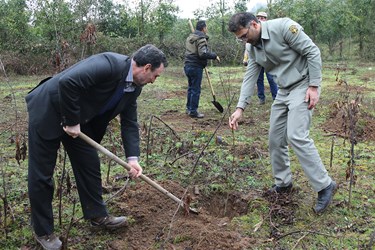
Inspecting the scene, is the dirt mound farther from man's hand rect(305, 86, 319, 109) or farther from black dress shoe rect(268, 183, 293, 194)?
man's hand rect(305, 86, 319, 109)

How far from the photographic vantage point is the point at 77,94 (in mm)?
2842

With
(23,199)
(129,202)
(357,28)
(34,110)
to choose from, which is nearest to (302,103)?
(129,202)

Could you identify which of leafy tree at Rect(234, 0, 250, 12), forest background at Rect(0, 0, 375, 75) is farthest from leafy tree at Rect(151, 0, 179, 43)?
leafy tree at Rect(234, 0, 250, 12)

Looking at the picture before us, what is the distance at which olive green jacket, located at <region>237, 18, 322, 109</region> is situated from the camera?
3.63 meters

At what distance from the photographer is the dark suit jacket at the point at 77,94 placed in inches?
111

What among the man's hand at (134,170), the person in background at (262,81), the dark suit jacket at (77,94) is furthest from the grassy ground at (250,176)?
the dark suit jacket at (77,94)

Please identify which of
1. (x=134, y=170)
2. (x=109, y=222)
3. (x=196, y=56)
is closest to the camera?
(x=134, y=170)

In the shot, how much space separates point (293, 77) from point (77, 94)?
2000 mm

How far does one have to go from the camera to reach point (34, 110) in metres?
2.99

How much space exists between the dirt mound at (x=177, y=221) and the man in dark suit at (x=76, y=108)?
1.90ft

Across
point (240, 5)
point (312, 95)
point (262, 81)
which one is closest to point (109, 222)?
point (312, 95)

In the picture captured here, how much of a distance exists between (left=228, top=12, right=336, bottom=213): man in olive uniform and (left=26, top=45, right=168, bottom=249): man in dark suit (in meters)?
1.11

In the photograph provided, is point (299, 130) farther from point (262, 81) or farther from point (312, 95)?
point (262, 81)

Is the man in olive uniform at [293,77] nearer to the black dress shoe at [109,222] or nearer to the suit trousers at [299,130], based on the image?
the suit trousers at [299,130]
